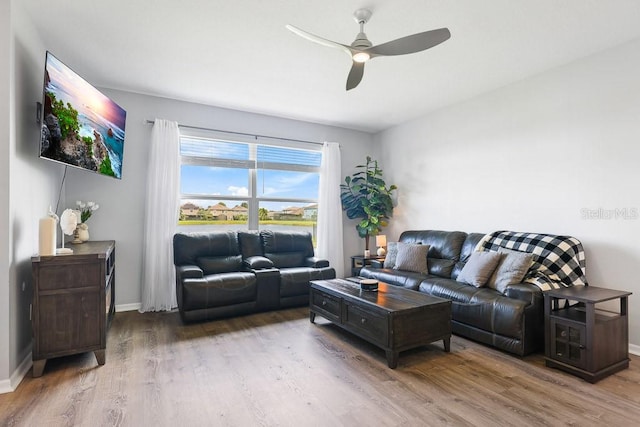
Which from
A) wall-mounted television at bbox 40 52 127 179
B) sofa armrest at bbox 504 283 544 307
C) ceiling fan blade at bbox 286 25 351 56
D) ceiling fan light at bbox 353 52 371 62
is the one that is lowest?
sofa armrest at bbox 504 283 544 307

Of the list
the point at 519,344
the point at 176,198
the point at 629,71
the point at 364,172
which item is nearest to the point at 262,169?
the point at 176,198

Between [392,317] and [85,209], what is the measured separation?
359cm

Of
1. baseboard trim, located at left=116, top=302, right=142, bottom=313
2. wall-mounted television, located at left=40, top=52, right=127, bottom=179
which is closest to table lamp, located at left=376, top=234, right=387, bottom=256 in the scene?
baseboard trim, located at left=116, top=302, right=142, bottom=313

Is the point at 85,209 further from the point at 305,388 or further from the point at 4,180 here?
the point at 305,388

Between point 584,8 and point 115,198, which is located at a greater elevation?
point 584,8

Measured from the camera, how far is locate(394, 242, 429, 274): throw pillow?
4234 mm

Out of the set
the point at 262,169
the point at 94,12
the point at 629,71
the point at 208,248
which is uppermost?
the point at 94,12

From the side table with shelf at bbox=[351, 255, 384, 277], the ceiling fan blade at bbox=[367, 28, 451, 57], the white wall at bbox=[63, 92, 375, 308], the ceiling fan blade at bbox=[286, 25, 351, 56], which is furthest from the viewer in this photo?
the side table with shelf at bbox=[351, 255, 384, 277]

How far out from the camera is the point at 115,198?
13.6 feet

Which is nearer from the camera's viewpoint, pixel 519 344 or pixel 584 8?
pixel 584 8

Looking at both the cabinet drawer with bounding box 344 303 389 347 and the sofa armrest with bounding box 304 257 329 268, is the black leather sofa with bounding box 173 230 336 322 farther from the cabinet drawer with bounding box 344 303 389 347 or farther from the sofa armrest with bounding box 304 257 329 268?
the cabinet drawer with bounding box 344 303 389 347

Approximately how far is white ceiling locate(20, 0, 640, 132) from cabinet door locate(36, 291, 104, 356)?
2169mm

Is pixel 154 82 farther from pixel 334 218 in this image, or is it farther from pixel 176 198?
pixel 334 218

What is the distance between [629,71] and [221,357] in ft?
14.2
